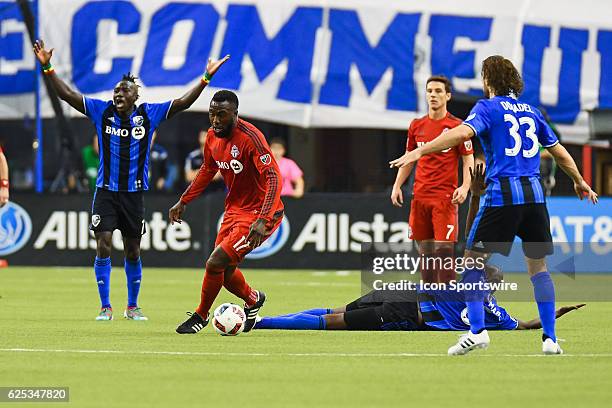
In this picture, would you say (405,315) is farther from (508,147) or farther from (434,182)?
(434,182)

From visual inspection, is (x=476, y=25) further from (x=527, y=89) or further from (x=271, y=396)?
(x=271, y=396)

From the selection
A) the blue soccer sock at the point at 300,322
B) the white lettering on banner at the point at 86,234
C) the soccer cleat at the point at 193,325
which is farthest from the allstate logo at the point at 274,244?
A: the soccer cleat at the point at 193,325

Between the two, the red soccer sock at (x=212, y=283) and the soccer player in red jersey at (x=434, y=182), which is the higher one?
the soccer player in red jersey at (x=434, y=182)

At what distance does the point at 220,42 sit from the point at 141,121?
10.2 meters

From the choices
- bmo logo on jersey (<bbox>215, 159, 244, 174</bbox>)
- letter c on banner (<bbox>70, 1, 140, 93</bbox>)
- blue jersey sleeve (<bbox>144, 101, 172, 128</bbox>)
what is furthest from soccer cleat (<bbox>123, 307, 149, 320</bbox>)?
letter c on banner (<bbox>70, 1, 140, 93</bbox>)

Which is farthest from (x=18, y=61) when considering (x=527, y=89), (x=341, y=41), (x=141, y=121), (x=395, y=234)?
(x=141, y=121)

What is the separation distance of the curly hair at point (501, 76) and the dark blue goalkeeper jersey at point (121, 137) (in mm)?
4356

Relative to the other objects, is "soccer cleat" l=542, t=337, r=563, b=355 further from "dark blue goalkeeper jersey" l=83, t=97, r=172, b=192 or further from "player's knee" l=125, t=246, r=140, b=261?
"dark blue goalkeeper jersey" l=83, t=97, r=172, b=192

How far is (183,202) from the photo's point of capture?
12.1 meters

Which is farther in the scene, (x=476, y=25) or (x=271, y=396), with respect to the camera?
(x=476, y=25)

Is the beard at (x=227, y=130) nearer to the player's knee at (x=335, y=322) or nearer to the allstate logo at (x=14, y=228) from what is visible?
the player's knee at (x=335, y=322)

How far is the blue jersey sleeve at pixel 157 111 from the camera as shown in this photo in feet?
44.1

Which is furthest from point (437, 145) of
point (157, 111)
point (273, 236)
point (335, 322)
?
point (273, 236)

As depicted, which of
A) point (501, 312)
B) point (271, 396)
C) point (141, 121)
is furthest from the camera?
point (141, 121)
